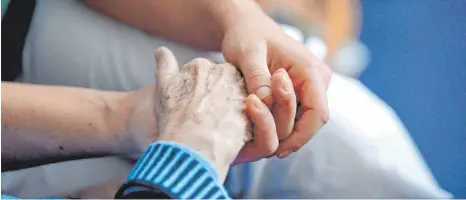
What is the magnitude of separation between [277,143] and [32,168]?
308 mm

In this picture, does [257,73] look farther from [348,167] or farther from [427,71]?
[427,71]

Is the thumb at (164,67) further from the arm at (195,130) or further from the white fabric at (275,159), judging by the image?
the white fabric at (275,159)

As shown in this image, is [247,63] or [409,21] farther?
[409,21]

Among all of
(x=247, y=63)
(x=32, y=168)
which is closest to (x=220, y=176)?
(x=247, y=63)

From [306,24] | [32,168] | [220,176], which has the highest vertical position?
[306,24]

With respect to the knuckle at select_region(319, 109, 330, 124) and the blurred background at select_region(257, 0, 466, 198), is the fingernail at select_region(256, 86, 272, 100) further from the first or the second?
the blurred background at select_region(257, 0, 466, 198)

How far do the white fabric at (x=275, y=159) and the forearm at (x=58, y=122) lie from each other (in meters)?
0.03

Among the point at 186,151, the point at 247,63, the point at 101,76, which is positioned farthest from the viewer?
the point at 101,76

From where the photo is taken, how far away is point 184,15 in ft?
2.69

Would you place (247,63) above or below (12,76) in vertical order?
above

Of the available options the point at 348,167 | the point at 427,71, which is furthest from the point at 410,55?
the point at 348,167

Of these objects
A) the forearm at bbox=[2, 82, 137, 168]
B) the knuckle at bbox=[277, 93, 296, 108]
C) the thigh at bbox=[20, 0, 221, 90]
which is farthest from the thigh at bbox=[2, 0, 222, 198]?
the knuckle at bbox=[277, 93, 296, 108]

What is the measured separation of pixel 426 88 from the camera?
Answer: 796 millimetres

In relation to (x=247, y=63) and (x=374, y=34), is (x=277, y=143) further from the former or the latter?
(x=374, y=34)
